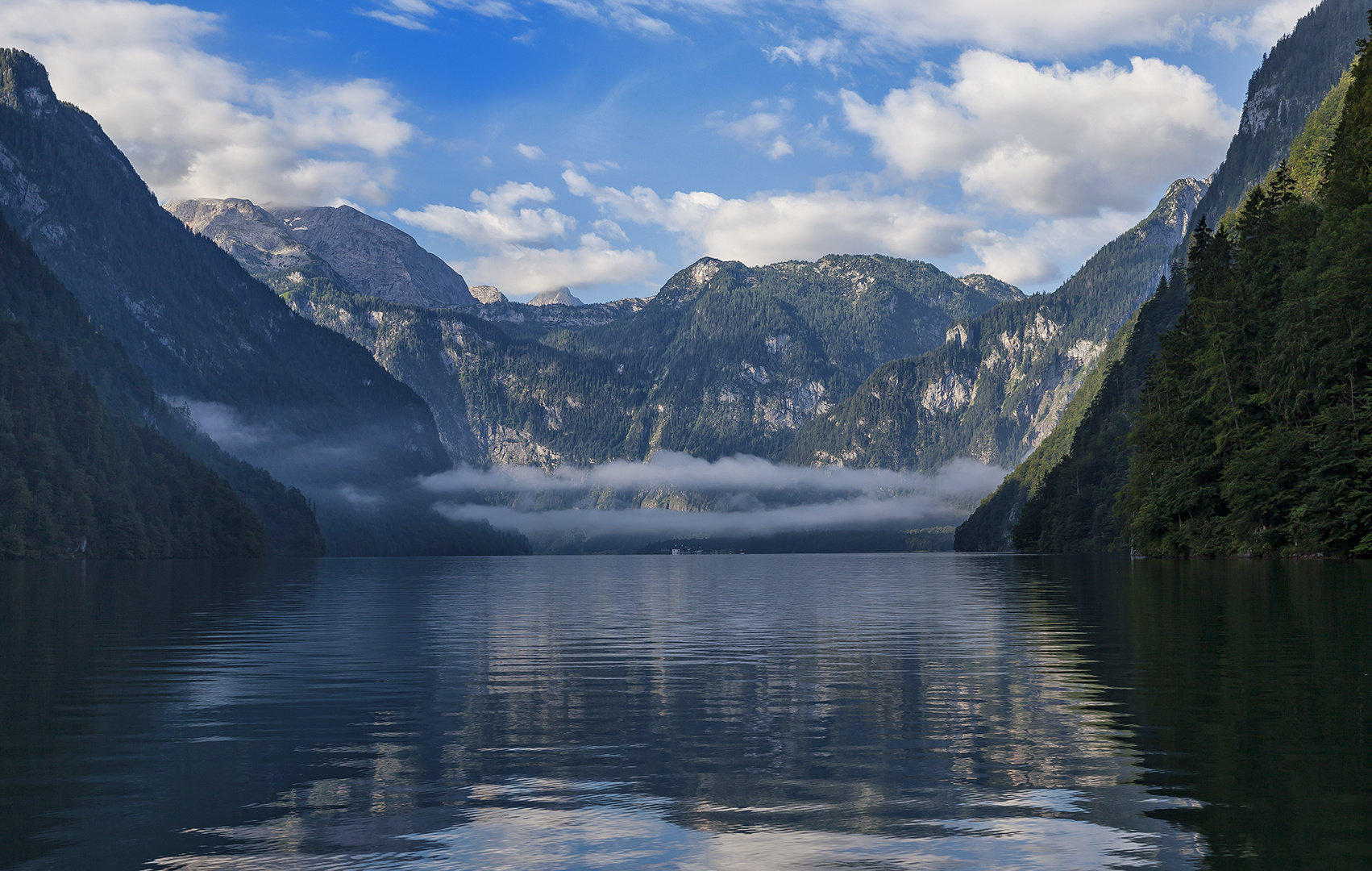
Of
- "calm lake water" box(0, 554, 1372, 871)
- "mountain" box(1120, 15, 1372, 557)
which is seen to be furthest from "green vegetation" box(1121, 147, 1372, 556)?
"calm lake water" box(0, 554, 1372, 871)

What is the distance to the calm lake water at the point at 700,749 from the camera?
1233cm

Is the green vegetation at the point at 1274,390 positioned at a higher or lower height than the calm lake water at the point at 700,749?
higher

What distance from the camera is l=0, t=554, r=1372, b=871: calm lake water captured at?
12.3 m

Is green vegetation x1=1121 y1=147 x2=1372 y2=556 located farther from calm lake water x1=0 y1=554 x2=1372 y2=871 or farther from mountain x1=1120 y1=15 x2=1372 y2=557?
calm lake water x1=0 y1=554 x2=1372 y2=871

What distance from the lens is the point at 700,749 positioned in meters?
18.1

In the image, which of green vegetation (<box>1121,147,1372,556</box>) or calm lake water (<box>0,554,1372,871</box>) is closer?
calm lake water (<box>0,554,1372,871</box>)

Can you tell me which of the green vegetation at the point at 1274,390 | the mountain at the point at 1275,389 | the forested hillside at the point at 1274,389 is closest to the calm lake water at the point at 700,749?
the green vegetation at the point at 1274,390

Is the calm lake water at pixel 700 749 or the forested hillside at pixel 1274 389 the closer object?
the calm lake water at pixel 700 749

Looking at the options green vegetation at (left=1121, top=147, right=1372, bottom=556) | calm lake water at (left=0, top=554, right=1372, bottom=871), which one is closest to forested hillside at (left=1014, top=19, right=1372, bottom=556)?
green vegetation at (left=1121, top=147, right=1372, bottom=556)

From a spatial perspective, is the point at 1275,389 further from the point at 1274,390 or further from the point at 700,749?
the point at 700,749

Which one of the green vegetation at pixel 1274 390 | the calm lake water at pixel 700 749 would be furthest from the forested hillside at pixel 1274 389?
the calm lake water at pixel 700 749

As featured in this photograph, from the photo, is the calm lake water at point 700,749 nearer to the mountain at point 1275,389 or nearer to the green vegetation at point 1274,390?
the green vegetation at point 1274,390

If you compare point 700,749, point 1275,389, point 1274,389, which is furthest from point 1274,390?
point 700,749

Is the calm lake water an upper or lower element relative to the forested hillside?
lower
